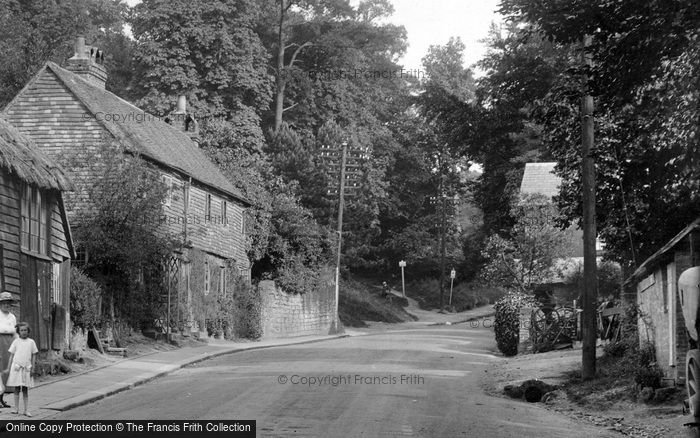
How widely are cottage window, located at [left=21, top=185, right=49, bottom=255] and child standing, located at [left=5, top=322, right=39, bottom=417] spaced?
7.78 m

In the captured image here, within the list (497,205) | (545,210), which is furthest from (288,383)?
(497,205)

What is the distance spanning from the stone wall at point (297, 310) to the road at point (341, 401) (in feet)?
52.4

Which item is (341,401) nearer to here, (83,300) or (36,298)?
(36,298)

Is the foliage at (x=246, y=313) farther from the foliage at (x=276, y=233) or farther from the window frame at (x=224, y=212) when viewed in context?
the foliage at (x=276, y=233)

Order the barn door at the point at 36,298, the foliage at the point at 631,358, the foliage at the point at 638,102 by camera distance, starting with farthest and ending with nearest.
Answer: the barn door at the point at 36,298 → the foliage at the point at 631,358 → the foliage at the point at 638,102

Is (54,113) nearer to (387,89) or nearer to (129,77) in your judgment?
(129,77)

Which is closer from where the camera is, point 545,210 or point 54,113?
point 54,113

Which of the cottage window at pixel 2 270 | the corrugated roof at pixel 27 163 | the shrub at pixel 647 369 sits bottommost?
the shrub at pixel 647 369

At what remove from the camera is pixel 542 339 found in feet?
107

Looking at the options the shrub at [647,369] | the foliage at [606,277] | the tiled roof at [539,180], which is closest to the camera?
the shrub at [647,369]

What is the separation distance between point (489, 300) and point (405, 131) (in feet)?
52.6

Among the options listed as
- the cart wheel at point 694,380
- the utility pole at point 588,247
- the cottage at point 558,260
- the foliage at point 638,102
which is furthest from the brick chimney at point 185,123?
the cart wheel at point 694,380

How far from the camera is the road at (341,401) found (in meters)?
14.8

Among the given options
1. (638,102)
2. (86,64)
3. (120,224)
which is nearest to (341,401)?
(638,102)
